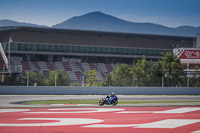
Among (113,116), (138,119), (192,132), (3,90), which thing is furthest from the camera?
(3,90)

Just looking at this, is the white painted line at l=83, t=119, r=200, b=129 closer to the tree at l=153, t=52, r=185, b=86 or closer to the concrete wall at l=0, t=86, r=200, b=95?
the concrete wall at l=0, t=86, r=200, b=95

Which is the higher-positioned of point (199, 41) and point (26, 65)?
point (199, 41)

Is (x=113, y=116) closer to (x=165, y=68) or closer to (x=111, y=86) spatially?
(x=111, y=86)

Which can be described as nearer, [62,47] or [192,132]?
A: [192,132]

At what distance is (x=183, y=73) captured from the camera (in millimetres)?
42562

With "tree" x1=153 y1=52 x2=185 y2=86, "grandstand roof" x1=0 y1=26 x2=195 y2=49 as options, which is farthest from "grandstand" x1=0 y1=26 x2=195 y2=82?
"tree" x1=153 y1=52 x2=185 y2=86

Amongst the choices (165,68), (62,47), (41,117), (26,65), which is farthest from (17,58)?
(41,117)

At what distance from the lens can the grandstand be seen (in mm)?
65750

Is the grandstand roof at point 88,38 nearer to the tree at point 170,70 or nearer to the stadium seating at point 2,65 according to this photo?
the stadium seating at point 2,65

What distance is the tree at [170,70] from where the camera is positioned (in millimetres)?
40625

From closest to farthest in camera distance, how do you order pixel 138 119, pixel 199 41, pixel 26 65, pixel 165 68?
pixel 138 119 < pixel 165 68 < pixel 26 65 < pixel 199 41

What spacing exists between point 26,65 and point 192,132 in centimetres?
5349

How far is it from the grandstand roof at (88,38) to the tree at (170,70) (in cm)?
2415

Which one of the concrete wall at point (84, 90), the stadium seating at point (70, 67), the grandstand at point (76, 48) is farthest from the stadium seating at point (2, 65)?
the concrete wall at point (84, 90)
